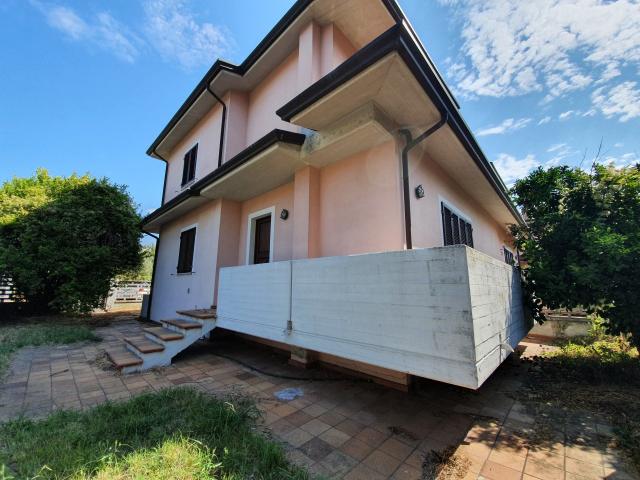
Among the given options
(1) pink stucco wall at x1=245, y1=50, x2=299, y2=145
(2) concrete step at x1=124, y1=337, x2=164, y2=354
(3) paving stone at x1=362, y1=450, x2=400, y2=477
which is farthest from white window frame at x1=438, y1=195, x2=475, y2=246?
(2) concrete step at x1=124, y1=337, x2=164, y2=354

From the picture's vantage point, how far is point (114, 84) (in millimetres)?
9938

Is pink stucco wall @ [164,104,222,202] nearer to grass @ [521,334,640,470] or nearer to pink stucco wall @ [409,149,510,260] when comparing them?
pink stucco wall @ [409,149,510,260]

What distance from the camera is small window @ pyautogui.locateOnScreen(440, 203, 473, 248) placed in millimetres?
5643

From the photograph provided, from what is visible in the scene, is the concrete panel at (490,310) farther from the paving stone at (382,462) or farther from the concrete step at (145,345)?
the concrete step at (145,345)

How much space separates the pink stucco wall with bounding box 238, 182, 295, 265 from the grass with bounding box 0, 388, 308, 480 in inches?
126

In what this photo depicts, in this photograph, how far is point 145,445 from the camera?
221 centimetres

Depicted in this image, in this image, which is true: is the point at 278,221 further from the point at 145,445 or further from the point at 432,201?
the point at 145,445

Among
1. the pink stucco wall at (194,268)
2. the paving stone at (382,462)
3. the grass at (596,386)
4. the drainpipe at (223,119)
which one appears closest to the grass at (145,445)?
the paving stone at (382,462)

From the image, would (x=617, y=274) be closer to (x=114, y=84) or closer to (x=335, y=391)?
(x=335, y=391)

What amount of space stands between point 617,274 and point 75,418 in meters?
7.36

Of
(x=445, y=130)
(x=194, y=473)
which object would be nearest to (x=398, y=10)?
(x=445, y=130)

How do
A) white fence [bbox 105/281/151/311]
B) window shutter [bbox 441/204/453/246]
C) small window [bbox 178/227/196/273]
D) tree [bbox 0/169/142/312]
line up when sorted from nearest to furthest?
window shutter [bbox 441/204/453/246]
small window [bbox 178/227/196/273]
tree [bbox 0/169/142/312]
white fence [bbox 105/281/151/311]

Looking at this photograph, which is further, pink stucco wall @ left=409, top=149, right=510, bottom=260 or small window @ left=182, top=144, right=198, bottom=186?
small window @ left=182, top=144, right=198, bottom=186

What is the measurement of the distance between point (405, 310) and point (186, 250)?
7.95m
